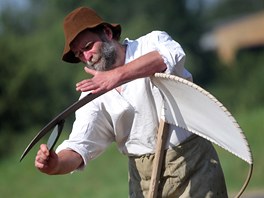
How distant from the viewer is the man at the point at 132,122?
5.52 metres

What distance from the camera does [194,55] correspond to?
46969 millimetres

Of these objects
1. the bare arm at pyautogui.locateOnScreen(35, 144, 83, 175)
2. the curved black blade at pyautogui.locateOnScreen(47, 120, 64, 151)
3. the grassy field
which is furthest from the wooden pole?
the grassy field

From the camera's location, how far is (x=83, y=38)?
5.57m

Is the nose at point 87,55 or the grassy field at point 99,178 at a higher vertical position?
the nose at point 87,55

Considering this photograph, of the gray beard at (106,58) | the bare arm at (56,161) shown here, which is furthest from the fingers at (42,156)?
the gray beard at (106,58)

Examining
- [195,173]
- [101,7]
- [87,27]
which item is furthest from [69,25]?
[101,7]

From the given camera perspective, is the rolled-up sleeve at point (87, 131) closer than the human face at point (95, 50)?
No

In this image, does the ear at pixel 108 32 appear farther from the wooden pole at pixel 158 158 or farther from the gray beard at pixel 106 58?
the wooden pole at pixel 158 158

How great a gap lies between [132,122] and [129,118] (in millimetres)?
32

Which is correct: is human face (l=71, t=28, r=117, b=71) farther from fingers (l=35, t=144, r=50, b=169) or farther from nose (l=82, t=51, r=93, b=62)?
fingers (l=35, t=144, r=50, b=169)

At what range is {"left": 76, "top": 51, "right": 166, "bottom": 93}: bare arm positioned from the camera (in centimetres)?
515

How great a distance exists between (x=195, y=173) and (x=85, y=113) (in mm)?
706

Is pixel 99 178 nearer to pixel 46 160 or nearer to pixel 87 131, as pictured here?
pixel 87 131

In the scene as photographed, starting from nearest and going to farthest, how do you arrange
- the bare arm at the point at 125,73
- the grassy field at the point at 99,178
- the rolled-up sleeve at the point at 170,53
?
the bare arm at the point at 125,73 < the rolled-up sleeve at the point at 170,53 < the grassy field at the point at 99,178
